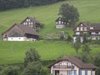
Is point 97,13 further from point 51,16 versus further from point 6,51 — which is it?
point 6,51

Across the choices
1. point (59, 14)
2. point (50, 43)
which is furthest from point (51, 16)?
point (50, 43)

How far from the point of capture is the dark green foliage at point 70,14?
560 feet

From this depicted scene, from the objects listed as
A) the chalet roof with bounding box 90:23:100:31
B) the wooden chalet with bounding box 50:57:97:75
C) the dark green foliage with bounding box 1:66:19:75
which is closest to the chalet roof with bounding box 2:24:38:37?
the chalet roof with bounding box 90:23:100:31

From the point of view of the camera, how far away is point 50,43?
14650 centimetres

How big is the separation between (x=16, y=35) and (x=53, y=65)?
38687 millimetres

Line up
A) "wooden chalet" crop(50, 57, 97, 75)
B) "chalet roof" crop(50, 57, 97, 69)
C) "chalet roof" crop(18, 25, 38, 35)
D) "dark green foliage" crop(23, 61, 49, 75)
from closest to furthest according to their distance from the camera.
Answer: "dark green foliage" crop(23, 61, 49, 75)
"chalet roof" crop(50, 57, 97, 69)
"wooden chalet" crop(50, 57, 97, 75)
"chalet roof" crop(18, 25, 38, 35)

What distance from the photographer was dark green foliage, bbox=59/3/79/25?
17075 cm

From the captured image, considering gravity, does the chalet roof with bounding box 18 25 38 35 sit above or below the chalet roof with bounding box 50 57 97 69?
above

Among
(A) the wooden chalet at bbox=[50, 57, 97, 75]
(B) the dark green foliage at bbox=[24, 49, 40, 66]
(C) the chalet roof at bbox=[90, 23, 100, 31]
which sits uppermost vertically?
(C) the chalet roof at bbox=[90, 23, 100, 31]

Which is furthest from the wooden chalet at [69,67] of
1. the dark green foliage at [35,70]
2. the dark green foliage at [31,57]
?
the dark green foliage at [35,70]

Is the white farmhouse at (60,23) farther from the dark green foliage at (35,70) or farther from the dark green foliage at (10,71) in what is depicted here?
the dark green foliage at (10,71)

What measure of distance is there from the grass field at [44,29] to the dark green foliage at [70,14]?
3060mm

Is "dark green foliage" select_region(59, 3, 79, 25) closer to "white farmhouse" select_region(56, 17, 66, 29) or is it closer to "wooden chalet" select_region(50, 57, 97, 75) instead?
"white farmhouse" select_region(56, 17, 66, 29)

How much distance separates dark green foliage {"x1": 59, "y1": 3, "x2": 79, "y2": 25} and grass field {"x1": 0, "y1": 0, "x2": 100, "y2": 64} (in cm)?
306
